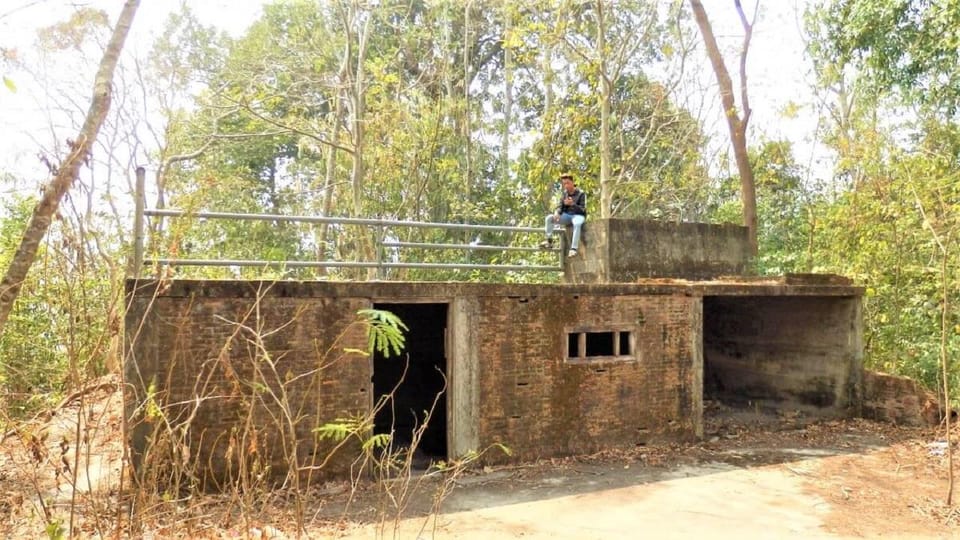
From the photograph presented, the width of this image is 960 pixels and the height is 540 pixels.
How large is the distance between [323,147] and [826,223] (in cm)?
1311

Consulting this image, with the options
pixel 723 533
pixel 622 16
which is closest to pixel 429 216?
pixel 622 16

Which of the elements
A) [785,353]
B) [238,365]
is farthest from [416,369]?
[785,353]

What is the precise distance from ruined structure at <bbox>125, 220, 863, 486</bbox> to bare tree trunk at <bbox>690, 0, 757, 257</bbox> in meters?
3.02

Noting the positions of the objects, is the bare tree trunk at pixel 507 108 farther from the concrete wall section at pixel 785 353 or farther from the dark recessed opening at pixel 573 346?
the dark recessed opening at pixel 573 346

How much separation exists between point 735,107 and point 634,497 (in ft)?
33.3

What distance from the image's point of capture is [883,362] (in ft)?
44.0

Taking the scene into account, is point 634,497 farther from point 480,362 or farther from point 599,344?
point 599,344

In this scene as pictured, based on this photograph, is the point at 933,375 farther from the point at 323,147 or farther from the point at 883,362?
the point at 323,147

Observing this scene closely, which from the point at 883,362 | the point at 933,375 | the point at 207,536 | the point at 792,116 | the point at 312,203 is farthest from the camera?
the point at 312,203

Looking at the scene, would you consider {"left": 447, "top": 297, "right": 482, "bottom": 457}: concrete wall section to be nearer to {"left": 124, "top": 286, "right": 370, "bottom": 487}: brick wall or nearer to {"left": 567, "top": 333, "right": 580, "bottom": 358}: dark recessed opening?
{"left": 124, "top": 286, "right": 370, "bottom": 487}: brick wall

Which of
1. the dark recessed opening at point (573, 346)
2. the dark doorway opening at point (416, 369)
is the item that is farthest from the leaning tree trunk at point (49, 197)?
the dark recessed opening at point (573, 346)

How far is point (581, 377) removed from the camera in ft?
29.8

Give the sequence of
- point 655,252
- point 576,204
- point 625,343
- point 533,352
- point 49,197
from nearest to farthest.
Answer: point 49,197
point 533,352
point 625,343
point 576,204
point 655,252

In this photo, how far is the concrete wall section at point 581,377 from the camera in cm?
858
